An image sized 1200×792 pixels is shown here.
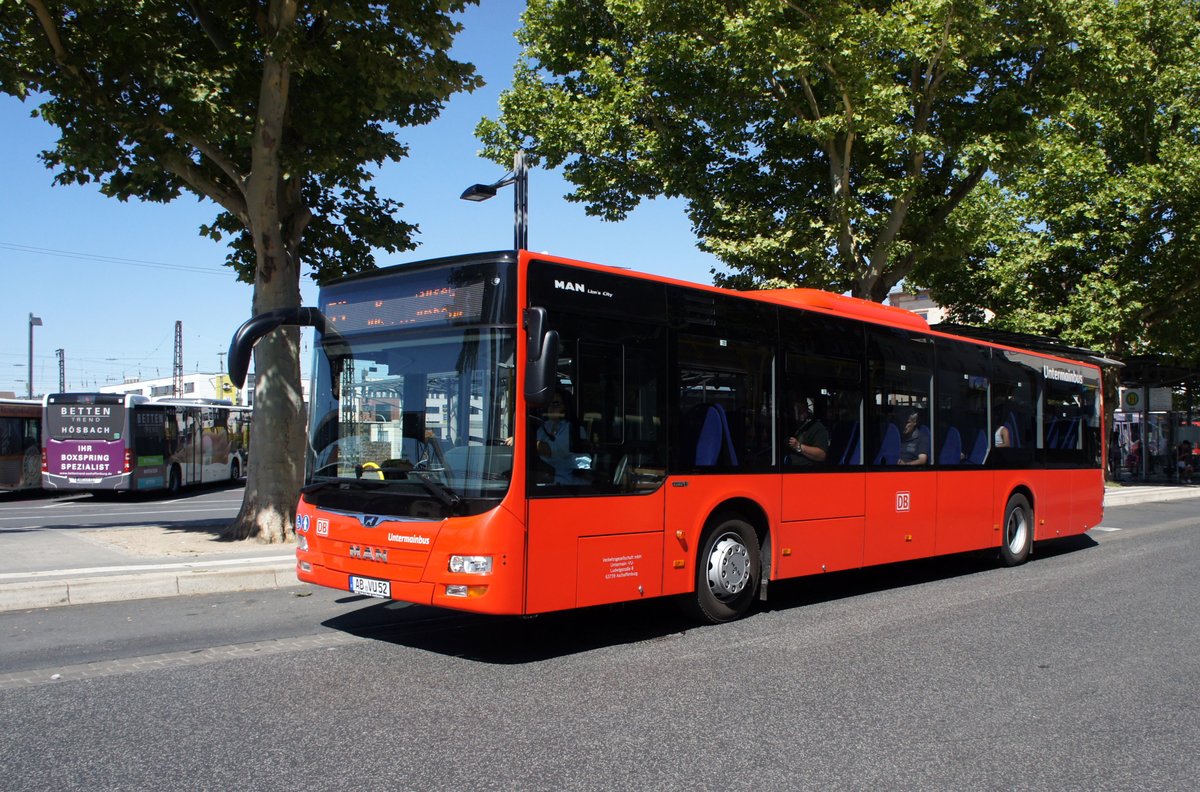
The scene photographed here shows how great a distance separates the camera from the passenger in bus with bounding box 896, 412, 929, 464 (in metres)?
10.5

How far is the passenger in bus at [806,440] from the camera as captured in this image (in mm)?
8961

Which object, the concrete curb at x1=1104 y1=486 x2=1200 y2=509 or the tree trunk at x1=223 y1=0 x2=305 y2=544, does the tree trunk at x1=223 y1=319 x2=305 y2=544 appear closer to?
the tree trunk at x1=223 y1=0 x2=305 y2=544

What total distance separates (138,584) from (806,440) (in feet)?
21.7

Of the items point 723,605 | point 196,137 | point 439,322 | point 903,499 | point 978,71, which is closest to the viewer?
point 439,322

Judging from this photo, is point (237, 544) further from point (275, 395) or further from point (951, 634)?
point (951, 634)

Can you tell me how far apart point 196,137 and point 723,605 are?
9147 millimetres

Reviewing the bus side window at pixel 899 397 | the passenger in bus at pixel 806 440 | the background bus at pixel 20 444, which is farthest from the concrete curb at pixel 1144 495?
the background bus at pixel 20 444

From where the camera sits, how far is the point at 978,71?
19125 millimetres

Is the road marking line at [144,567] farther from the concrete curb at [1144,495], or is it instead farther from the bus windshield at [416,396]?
the concrete curb at [1144,495]

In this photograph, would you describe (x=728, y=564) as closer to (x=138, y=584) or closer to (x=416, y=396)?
(x=416, y=396)

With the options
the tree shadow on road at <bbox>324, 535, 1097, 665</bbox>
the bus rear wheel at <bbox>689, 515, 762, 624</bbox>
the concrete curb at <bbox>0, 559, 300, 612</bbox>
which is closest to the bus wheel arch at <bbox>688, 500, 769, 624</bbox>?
the bus rear wheel at <bbox>689, 515, 762, 624</bbox>

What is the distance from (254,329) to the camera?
7391 mm

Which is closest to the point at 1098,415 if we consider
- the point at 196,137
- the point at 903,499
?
the point at 903,499

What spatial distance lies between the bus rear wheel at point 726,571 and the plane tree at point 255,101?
6.85 metres
